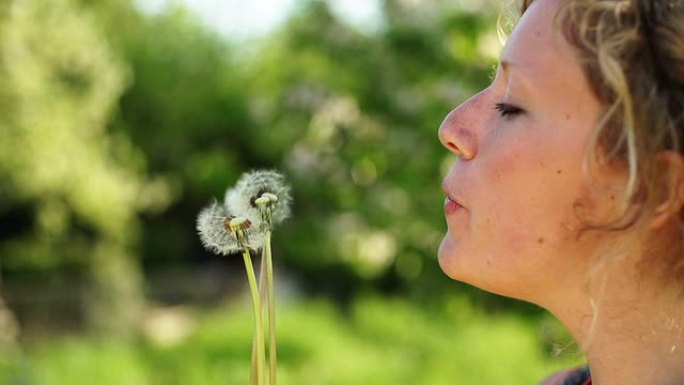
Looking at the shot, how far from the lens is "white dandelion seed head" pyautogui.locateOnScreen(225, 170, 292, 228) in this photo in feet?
3.01

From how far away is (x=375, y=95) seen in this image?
5.37 meters

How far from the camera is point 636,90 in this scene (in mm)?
797

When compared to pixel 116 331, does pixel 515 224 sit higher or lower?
lower

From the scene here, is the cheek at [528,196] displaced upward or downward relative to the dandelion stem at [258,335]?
upward

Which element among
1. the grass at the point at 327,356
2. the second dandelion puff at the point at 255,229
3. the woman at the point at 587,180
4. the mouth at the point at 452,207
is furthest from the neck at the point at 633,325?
the grass at the point at 327,356

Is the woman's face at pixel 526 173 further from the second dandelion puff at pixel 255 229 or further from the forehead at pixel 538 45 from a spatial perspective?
the second dandelion puff at pixel 255 229

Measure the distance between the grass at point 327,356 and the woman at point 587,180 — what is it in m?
2.17

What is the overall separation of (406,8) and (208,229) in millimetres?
4360

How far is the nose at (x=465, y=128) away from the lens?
899 millimetres

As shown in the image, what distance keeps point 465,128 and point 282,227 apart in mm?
5744

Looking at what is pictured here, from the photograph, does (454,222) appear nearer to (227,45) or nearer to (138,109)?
(138,109)

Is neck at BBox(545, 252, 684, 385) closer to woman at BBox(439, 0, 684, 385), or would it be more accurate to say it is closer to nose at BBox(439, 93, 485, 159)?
woman at BBox(439, 0, 684, 385)

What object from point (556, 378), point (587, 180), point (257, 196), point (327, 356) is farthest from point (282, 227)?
point (587, 180)

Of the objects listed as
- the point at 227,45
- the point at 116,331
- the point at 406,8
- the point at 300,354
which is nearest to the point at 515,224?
the point at 300,354
